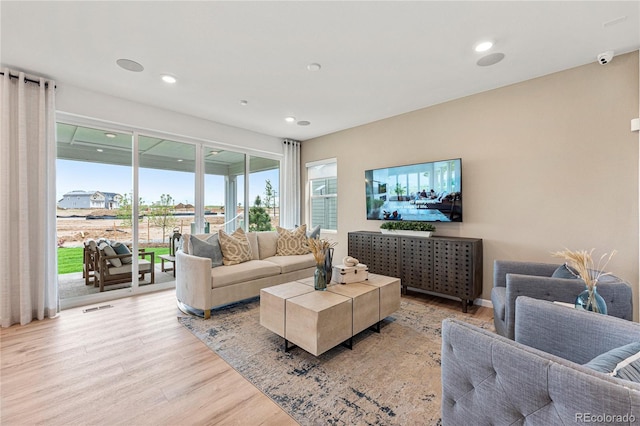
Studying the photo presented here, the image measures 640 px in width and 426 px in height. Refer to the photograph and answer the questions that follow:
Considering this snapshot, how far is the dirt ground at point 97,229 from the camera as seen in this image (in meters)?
3.46

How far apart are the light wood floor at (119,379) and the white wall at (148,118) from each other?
250 cm

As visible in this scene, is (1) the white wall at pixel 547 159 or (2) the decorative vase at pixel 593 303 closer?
(2) the decorative vase at pixel 593 303

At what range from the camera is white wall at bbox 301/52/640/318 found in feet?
8.61

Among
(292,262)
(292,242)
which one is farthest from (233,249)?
(292,242)

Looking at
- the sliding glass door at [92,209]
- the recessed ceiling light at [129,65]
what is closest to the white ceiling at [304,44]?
the recessed ceiling light at [129,65]

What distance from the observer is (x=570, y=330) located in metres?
1.25

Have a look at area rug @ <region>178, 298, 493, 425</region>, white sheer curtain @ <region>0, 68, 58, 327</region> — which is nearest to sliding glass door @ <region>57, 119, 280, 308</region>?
white sheer curtain @ <region>0, 68, 58, 327</region>

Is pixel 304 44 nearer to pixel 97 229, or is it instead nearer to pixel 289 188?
pixel 289 188

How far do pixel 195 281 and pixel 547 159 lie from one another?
412cm

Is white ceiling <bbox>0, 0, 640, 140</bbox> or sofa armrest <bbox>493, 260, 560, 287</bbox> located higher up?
white ceiling <bbox>0, 0, 640, 140</bbox>

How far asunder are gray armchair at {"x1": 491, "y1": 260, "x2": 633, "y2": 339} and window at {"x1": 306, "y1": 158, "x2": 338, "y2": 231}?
10.9 feet

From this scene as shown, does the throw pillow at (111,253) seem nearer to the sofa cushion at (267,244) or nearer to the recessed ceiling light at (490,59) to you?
the sofa cushion at (267,244)

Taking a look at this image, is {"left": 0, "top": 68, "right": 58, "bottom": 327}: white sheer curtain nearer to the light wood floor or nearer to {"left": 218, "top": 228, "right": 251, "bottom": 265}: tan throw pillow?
the light wood floor

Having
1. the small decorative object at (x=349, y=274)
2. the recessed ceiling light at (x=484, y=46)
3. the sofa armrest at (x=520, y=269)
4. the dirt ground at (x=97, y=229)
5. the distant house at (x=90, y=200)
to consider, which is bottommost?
the small decorative object at (x=349, y=274)
